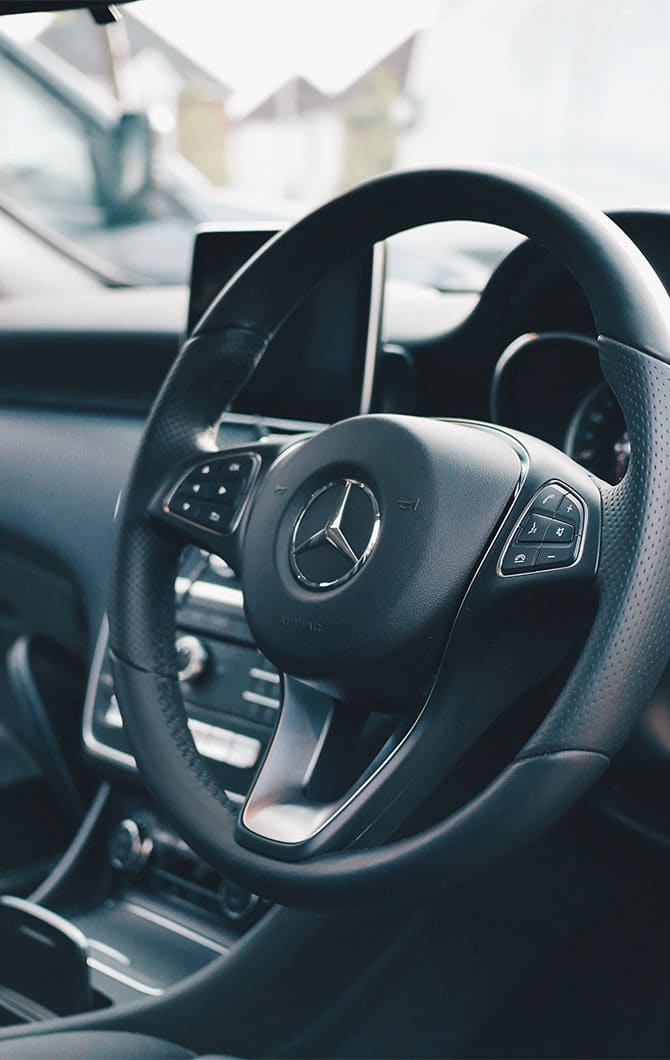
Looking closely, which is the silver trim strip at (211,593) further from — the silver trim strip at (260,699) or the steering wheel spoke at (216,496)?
the steering wheel spoke at (216,496)

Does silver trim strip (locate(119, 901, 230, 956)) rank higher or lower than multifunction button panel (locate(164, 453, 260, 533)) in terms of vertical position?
lower

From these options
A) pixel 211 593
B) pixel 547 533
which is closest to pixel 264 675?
pixel 211 593

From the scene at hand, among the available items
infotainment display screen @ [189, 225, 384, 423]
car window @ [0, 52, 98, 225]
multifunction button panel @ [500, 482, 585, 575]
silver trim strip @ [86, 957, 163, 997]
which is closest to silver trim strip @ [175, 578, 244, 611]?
infotainment display screen @ [189, 225, 384, 423]

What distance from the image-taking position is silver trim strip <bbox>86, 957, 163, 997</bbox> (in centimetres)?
122

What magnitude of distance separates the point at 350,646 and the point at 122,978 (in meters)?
0.65

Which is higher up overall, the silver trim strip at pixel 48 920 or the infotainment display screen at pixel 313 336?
the infotainment display screen at pixel 313 336

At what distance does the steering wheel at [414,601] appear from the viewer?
74 cm

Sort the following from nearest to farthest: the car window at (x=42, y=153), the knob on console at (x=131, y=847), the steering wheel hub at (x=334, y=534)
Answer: the steering wheel hub at (x=334, y=534), the knob on console at (x=131, y=847), the car window at (x=42, y=153)

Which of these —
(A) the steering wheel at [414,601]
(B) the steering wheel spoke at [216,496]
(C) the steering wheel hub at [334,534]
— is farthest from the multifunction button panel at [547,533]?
(B) the steering wheel spoke at [216,496]

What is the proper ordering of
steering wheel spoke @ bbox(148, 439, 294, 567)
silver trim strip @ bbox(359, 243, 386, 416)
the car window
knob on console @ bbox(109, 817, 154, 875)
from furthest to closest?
1. the car window
2. knob on console @ bbox(109, 817, 154, 875)
3. silver trim strip @ bbox(359, 243, 386, 416)
4. steering wheel spoke @ bbox(148, 439, 294, 567)

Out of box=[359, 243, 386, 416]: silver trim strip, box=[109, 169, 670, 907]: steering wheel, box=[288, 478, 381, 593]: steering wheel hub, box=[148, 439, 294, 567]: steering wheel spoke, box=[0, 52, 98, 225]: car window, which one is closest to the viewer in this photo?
box=[109, 169, 670, 907]: steering wheel

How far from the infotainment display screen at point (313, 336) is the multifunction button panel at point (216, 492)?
277 mm

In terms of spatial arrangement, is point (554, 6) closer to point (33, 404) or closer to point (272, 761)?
point (33, 404)

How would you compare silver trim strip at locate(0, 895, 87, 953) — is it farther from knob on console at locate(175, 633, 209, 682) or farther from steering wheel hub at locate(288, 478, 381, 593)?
steering wheel hub at locate(288, 478, 381, 593)
